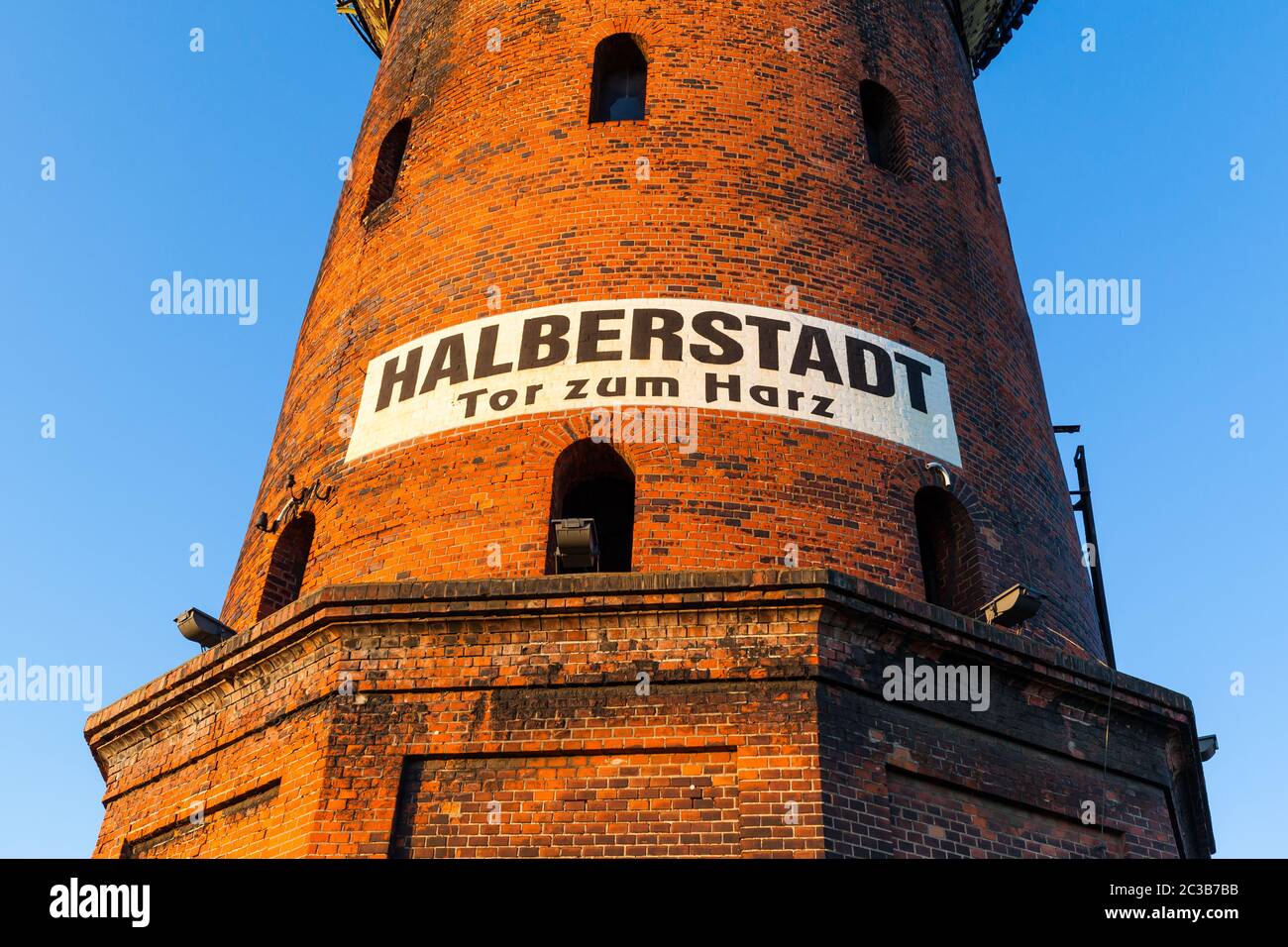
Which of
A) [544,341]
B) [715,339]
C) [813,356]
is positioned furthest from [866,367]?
[544,341]

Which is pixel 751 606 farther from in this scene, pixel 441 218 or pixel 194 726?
pixel 441 218

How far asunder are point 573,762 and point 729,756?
0.97m

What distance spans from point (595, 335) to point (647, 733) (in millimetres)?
3219

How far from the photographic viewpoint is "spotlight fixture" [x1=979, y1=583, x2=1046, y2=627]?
31.9 ft

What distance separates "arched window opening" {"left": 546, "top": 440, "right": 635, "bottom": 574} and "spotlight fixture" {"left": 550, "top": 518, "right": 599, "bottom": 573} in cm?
79

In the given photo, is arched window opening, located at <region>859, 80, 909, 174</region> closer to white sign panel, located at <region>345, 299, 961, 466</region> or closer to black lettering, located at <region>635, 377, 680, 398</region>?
white sign panel, located at <region>345, 299, 961, 466</region>

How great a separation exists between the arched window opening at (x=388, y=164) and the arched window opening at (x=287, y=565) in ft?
11.8

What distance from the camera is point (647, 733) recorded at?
8680mm

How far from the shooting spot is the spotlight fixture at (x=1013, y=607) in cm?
972

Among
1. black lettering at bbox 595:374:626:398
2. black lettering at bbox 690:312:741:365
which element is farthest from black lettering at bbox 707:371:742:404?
black lettering at bbox 595:374:626:398

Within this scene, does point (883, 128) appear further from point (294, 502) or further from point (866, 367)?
point (294, 502)
